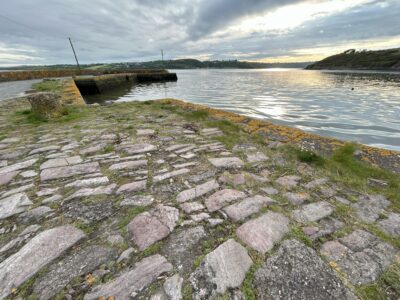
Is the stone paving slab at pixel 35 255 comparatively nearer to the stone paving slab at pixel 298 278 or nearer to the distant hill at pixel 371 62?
the stone paving slab at pixel 298 278

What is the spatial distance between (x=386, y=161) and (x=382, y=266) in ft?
6.93

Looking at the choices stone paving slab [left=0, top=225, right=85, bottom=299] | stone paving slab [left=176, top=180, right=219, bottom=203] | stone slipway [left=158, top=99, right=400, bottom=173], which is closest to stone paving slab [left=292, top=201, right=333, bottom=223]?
stone paving slab [left=176, top=180, right=219, bottom=203]

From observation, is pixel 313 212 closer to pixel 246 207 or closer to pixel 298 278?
pixel 246 207

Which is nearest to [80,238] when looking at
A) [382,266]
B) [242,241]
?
[242,241]

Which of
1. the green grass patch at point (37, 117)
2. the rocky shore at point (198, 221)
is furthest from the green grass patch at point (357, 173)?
the green grass patch at point (37, 117)

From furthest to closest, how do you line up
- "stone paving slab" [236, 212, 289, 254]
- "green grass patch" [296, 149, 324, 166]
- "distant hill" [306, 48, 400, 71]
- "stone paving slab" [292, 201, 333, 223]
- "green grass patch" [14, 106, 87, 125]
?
"distant hill" [306, 48, 400, 71] → "green grass patch" [14, 106, 87, 125] → "green grass patch" [296, 149, 324, 166] → "stone paving slab" [292, 201, 333, 223] → "stone paving slab" [236, 212, 289, 254]

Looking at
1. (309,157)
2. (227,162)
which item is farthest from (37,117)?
(309,157)

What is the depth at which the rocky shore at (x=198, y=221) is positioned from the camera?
121 centimetres

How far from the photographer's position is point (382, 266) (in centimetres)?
132

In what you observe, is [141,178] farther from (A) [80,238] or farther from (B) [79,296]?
(B) [79,296]

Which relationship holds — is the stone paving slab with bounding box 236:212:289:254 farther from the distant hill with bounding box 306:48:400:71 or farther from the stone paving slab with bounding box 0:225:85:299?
the distant hill with bounding box 306:48:400:71

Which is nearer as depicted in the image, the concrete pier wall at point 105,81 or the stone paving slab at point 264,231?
the stone paving slab at point 264,231

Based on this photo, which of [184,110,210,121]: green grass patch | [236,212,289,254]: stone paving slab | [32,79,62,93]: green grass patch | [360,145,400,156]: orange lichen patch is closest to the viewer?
[236,212,289,254]: stone paving slab

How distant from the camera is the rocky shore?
47.6 inches
